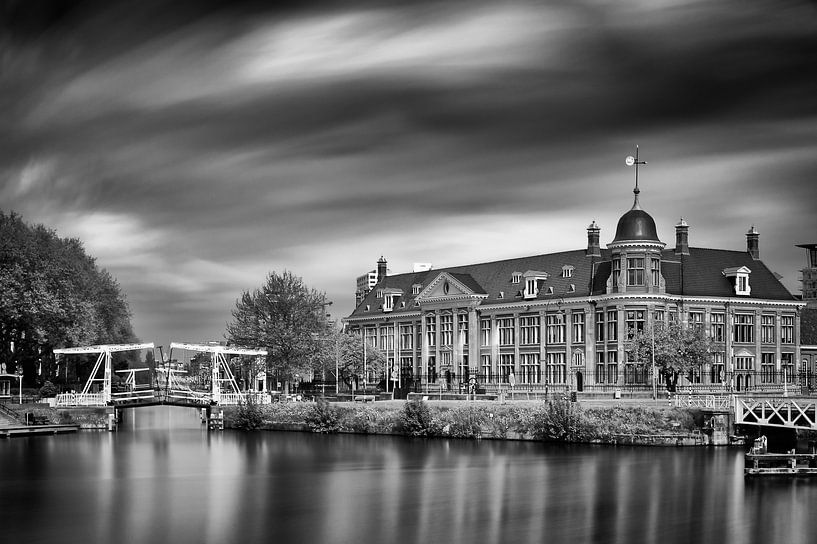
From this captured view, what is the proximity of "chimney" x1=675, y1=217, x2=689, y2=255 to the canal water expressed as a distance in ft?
132

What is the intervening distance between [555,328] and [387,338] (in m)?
29.2

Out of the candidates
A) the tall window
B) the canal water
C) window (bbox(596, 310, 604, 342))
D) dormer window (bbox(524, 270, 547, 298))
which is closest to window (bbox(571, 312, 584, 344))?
window (bbox(596, 310, 604, 342))

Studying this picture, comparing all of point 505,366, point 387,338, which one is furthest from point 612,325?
point 387,338

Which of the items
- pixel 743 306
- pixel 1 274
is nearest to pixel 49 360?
pixel 1 274

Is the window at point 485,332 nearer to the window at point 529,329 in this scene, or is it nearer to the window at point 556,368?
the window at point 529,329

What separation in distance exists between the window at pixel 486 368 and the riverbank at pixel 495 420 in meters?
24.6

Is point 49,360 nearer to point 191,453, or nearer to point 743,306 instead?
point 191,453

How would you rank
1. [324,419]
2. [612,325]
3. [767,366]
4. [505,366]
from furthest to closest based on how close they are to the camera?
[505,366] < [767,366] < [612,325] < [324,419]

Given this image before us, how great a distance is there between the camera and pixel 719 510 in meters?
50.7

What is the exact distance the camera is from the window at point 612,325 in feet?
348

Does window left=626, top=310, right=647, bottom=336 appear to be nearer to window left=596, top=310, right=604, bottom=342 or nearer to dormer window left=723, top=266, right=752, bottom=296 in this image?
window left=596, top=310, right=604, bottom=342

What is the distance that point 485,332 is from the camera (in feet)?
401

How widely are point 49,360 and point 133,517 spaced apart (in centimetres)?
6791

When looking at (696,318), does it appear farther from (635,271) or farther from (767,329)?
(767,329)
